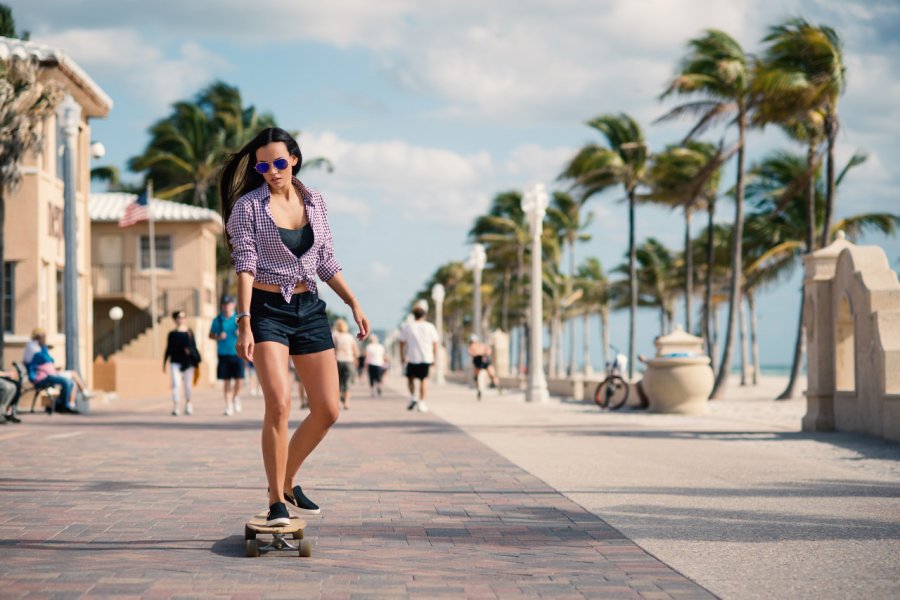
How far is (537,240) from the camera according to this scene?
88.9 feet

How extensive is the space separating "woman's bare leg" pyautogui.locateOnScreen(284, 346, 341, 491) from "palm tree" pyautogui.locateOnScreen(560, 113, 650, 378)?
137 ft

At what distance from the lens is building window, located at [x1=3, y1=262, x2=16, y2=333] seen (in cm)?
2767

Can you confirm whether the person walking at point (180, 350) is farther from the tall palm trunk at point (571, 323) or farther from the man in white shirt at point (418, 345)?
the tall palm trunk at point (571, 323)

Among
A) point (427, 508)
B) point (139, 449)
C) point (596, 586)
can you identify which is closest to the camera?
point (596, 586)

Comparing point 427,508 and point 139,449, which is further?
point 139,449

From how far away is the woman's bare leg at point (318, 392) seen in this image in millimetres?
5910

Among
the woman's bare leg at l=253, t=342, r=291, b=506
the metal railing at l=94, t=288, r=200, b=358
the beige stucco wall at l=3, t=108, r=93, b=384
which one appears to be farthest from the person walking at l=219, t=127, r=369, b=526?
the metal railing at l=94, t=288, r=200, b=358

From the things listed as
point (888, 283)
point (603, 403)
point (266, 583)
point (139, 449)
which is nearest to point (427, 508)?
point (266, 583)

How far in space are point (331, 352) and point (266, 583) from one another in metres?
1.34

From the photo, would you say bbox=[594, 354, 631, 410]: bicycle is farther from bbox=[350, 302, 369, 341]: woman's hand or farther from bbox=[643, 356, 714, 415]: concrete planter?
bbox=[350, 302, 369, 341]: woman's hand

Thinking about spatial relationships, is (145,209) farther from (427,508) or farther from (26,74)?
(427,508)

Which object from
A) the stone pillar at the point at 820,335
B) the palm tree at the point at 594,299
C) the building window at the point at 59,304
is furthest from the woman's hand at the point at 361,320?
the palm tree at the point at 594,299

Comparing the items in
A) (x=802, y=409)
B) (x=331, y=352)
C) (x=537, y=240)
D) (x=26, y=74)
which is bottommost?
(x=802, y=409)

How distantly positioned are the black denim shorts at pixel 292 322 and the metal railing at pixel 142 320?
1553 inches
